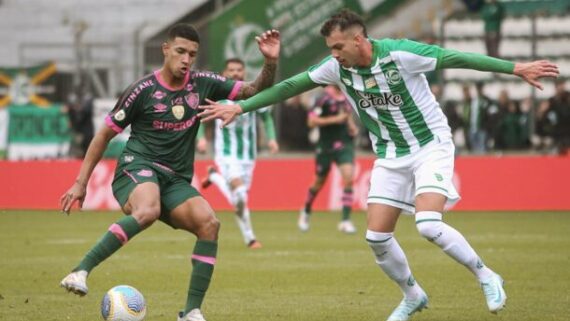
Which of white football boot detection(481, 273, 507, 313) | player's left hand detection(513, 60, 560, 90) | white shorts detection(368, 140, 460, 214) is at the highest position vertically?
player's left hand detection(513, 60, 560, 90)

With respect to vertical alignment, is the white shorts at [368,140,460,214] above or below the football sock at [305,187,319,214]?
above

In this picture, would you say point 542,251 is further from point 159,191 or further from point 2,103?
point 2,103

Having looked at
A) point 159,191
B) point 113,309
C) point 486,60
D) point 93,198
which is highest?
point 486,60

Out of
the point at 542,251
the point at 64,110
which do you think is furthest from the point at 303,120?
the point at 542,251

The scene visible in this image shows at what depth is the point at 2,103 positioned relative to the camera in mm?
30188

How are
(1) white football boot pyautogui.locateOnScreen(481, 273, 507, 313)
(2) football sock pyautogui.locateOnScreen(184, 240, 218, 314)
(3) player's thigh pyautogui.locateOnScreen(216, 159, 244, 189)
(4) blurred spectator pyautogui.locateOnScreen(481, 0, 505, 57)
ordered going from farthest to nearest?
(4) blurred spectator pyautogui.locateOnScreen(481, 0, 505, 57), (3) player's thigh pyautogui.locateOnScreen(216, 159, 244, 189), (2) football sock pyautogui.locateOnScreen(184, 240, 218, 314), (1) white football boot pyautogui.locateOnScreen(481, 273, 507, 313)

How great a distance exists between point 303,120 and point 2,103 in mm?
7429

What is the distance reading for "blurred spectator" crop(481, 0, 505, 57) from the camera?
2862cm

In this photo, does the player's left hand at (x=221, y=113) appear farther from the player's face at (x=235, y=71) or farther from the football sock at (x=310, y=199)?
the football sock at (x=310, y=199)

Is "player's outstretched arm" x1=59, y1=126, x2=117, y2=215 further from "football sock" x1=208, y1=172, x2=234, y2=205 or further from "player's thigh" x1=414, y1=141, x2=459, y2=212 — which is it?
"football sock" x1=208, y1=172, x2=234, y2=205

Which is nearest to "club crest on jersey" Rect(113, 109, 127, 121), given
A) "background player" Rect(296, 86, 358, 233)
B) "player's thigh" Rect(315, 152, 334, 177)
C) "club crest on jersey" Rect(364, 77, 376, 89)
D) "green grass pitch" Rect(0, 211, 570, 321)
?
"green grass pitch" Rect(0, 211, 570, 321)

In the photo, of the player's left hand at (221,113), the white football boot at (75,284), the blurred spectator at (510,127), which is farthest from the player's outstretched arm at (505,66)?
the blurred spectator at (510,127)

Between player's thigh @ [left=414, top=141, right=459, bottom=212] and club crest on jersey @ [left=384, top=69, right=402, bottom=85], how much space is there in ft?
1.94

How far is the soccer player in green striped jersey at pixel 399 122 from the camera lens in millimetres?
9258
